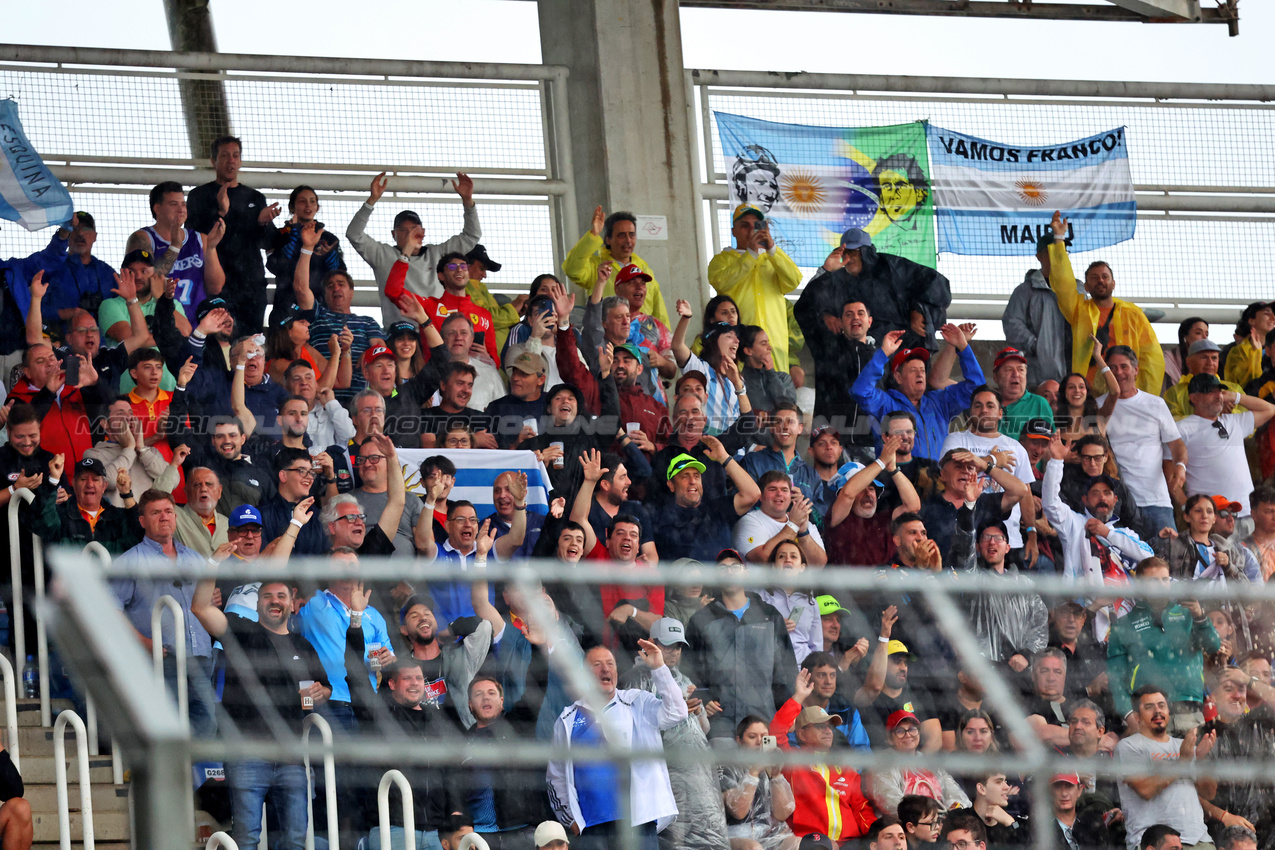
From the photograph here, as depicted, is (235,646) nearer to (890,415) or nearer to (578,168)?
(890,415)

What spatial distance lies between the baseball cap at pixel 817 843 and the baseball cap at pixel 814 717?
454 millimetres

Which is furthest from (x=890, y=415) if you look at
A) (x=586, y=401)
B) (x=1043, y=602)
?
(x=1043, y=602)

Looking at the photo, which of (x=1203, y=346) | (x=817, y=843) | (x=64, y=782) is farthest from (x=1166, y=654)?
(x=1203, y=346)

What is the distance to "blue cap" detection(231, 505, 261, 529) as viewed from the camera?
24.4 ft

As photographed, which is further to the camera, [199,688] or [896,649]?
[199,688]

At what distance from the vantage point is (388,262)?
9.97 m

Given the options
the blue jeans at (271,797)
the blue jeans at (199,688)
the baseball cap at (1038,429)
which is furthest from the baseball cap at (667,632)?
the baseball cap at (1038,429)

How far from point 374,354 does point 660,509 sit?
1636 millimetres

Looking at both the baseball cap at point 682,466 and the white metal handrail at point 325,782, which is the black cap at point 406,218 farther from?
the white metal handrail at point 325,782

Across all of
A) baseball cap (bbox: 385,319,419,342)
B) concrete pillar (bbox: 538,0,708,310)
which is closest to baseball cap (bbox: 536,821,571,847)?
baseball cap (bbox: 385,319,419,342)

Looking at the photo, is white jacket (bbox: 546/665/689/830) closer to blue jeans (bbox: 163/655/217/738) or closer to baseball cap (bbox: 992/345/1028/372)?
blue jeans (bbox: 163/655/217/738)

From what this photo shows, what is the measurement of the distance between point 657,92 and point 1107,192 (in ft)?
10.3

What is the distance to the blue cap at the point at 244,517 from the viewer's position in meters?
7.45

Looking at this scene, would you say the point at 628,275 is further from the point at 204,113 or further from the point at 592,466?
the point at 204,113
